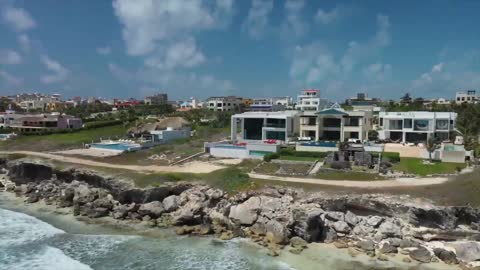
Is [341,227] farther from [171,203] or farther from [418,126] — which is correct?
[418,126]

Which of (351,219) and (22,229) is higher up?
(351,219)

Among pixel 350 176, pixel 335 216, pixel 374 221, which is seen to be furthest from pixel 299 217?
pixel 350 176

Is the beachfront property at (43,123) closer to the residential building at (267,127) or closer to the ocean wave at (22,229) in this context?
the residential building at (267,127)

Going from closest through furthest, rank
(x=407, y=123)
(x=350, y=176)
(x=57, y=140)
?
(x=350, y=176)
(x=407, y=123)
(x=57, y=140)

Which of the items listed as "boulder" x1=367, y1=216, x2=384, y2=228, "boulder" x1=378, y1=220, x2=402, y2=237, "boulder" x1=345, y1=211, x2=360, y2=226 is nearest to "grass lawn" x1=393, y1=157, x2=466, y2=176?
"boulder" x1=367, y1=216, x2=384, y2=228

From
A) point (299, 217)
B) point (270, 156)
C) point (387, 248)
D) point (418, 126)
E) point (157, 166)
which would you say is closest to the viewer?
point (387, 248)

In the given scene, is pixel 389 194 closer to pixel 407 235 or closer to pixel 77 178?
pixel 407 235
